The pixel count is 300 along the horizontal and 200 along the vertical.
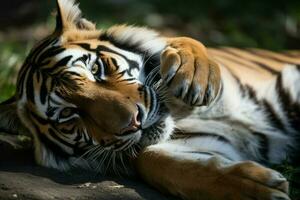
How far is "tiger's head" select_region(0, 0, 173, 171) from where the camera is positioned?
250 centimetres

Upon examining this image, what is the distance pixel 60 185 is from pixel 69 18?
2.67ft

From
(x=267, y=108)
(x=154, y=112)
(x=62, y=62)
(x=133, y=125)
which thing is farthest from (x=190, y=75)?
(x=267, y=108)

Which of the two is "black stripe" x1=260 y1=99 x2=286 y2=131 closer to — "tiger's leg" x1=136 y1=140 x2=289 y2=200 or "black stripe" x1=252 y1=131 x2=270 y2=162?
"black stripe" x1=252 y1=131 x2=270 y2=162

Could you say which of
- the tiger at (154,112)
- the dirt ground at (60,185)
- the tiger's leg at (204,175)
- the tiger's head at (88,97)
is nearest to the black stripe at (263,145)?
the tiger at (154,112)

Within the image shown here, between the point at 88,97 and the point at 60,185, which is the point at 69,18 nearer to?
the point at 88,97

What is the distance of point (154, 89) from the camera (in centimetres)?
267

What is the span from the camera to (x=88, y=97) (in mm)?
2537

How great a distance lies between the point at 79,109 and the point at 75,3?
0.63 meters

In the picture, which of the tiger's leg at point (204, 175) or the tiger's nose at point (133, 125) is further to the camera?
the tiger's nose at point (133, 125)

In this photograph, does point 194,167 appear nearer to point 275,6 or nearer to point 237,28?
point 237,28

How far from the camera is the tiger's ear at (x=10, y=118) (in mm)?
2885

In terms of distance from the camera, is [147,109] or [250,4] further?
[250,4]

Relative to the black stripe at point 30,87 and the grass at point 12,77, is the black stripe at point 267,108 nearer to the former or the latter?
the grass at point 12,77

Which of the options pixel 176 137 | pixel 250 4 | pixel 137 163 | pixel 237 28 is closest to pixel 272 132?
pixel 176 137
